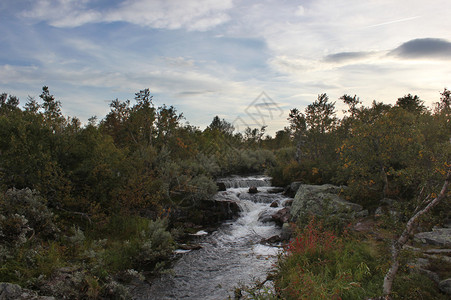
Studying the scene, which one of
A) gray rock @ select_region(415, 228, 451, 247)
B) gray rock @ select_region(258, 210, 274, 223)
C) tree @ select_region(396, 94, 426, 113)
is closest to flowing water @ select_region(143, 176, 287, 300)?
gray rock @ select_region(258, 210, 274, 223)

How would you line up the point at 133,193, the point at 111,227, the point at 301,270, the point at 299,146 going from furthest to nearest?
the point at 299,146 < the point at 133,193 < the point at 111,227 < the point at 301,270

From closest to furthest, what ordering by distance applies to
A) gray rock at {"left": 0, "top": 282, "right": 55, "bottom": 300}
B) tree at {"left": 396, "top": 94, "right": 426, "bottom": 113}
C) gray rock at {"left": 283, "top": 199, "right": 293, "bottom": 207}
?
gray rock at {"left": 0, "top": 282, "right": 55, "bottom": 300} < gray rock at {"left": 283, "top": 199, "right": 293, "bottom": 207} < tree at {"left": 396, "top": 94, "right": 426, "bottom": 113}

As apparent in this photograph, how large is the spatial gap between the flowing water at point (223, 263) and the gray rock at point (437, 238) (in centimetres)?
429

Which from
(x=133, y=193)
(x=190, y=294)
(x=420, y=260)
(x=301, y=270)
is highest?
(x=133, y=193)

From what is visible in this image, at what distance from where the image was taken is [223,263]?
9.94 meters

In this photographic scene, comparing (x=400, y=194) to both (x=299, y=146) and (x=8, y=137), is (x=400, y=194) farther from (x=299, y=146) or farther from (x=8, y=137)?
(x=8, y=137)

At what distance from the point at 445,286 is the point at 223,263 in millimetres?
6452

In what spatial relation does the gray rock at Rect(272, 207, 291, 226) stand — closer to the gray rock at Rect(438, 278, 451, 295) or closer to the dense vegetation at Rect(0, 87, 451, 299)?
the dense vegetation at Rect(0, 87, 451, 299)

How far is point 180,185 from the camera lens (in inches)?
598

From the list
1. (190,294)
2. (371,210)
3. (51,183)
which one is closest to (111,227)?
(51,183)

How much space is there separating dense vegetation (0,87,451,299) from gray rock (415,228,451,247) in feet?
2.94

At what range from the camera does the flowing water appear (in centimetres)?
793

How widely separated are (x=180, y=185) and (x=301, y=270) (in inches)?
367

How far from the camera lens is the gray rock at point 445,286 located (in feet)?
16.8
